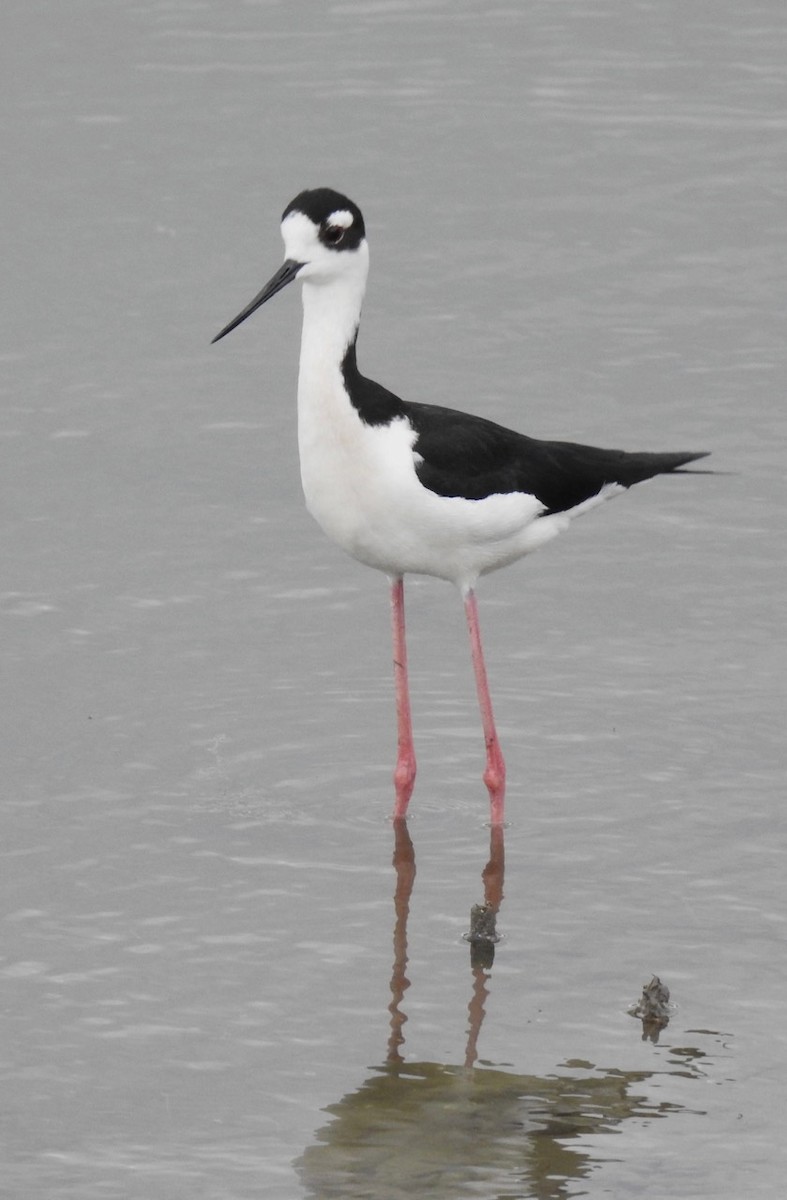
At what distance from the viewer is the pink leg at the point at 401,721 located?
8859mm

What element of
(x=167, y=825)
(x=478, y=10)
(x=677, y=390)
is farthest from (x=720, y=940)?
(x=478, y=10)

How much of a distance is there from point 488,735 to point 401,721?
13.7 inches

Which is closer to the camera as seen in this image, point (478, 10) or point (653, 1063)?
point (653, 1063)

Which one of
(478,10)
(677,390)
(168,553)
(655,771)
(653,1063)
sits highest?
(478,10)

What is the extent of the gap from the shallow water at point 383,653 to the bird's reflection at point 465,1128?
2 cm

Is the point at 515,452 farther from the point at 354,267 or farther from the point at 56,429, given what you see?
the point at 56,429

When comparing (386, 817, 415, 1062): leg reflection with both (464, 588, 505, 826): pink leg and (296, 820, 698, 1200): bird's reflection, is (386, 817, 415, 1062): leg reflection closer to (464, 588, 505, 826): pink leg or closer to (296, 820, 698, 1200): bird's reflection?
(296, 820, 698, 1200): bird's reflection

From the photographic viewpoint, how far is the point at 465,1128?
6680 millimetres

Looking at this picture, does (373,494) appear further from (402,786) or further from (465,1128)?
(465,1128)

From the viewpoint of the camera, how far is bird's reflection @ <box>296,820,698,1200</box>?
20.9ft

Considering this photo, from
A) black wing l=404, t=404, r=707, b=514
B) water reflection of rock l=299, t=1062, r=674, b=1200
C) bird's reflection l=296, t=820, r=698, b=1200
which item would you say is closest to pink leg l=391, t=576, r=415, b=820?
black wing l=404, t=404, r=707, b=514

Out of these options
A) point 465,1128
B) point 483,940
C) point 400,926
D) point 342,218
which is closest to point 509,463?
point 342,218

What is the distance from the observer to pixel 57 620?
1040 cm

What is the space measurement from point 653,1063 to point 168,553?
4851mm
